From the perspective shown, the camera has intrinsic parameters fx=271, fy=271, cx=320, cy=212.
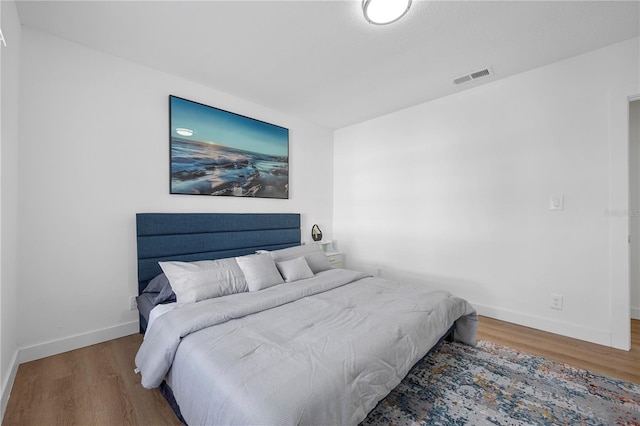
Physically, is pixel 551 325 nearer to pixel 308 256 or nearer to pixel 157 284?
pixel 308 256

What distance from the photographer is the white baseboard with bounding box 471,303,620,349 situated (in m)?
2.40

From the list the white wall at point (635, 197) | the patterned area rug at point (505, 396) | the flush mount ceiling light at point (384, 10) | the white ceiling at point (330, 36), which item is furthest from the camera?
the white wall at point (635, 197)

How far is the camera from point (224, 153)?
3160 mm

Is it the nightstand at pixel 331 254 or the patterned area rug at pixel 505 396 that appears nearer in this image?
the patterned area rug at pixel 505 396


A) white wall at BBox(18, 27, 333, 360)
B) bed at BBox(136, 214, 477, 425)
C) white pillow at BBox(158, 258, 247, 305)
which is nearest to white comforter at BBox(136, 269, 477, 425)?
bed at BBox(136, 214, 477, 425)

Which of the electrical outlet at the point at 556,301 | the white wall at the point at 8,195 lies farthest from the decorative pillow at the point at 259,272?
the electrical outlet at the point at 556,301

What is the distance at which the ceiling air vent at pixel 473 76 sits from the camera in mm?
2735

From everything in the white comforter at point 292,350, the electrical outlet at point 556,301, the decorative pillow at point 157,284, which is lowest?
the electrical outlet at point 556,301

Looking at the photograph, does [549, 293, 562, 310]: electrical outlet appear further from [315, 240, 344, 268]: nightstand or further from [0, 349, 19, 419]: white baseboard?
[0, 349, 19, 419]: white baseboard

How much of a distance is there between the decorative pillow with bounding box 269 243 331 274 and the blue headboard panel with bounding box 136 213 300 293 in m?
0.47

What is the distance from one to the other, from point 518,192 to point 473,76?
4.25 feet

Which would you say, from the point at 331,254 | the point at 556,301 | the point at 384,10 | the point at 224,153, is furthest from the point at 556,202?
the point at 224,153

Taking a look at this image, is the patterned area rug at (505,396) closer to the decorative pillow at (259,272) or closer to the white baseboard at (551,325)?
the white baseboard at (551,325)

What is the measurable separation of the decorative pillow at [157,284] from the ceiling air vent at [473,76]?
3468 millimetres
